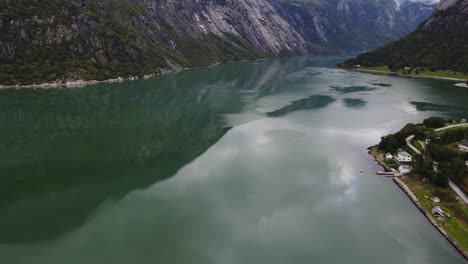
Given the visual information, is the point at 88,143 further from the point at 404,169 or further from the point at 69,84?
the point at 69,84

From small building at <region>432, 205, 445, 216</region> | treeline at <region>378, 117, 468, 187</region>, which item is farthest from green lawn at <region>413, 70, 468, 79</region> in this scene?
small building at <region>432, 205, 445, 216</region>

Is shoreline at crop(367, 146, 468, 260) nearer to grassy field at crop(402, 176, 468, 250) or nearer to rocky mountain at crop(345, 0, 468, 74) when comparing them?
grassy field at crop(402, 176, 468, 250)

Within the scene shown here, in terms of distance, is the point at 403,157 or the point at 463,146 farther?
the point at 463,146

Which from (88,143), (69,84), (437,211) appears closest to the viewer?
(437,211)

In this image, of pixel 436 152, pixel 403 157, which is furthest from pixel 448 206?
pixel 403 157

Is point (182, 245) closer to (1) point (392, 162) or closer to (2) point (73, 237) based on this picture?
(2) point (73, 237)

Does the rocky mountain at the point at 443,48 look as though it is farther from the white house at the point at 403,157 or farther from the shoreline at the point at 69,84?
the shoreline at the point at 69,84

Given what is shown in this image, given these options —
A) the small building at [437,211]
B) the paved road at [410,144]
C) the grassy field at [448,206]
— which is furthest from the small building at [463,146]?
the small building at [437,211]
